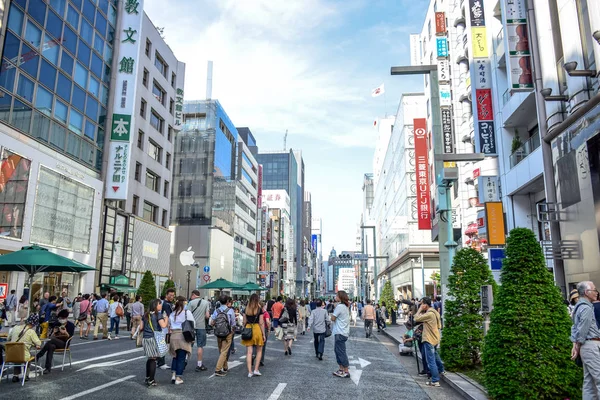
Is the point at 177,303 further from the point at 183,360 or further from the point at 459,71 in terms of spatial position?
the point at 459,71

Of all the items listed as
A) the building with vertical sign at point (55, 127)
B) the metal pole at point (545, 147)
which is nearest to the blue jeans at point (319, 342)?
the metal pole at point (545, 147)

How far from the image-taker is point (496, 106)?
23.9 metres

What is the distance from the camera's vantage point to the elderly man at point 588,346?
6.45 metres

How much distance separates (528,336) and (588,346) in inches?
36.4

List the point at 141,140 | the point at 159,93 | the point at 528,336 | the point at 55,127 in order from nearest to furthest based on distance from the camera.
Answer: the point at 528,336 < the point at 55,127 < the point at 141,140 < the point at 159,93

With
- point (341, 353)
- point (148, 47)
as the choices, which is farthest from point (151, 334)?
point (148, 47)

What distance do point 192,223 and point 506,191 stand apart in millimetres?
43770

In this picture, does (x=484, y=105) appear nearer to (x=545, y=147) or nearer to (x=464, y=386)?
(x=545, y=147)

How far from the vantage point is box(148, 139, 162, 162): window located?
44188 millimetres

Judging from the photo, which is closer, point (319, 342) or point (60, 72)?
point (319, 342)

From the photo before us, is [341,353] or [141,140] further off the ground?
[141,140]

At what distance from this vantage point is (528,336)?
7.35 meters

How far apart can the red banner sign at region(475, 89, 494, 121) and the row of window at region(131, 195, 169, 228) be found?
29.1 m

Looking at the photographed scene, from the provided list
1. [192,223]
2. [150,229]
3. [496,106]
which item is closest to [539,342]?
[496,106]
